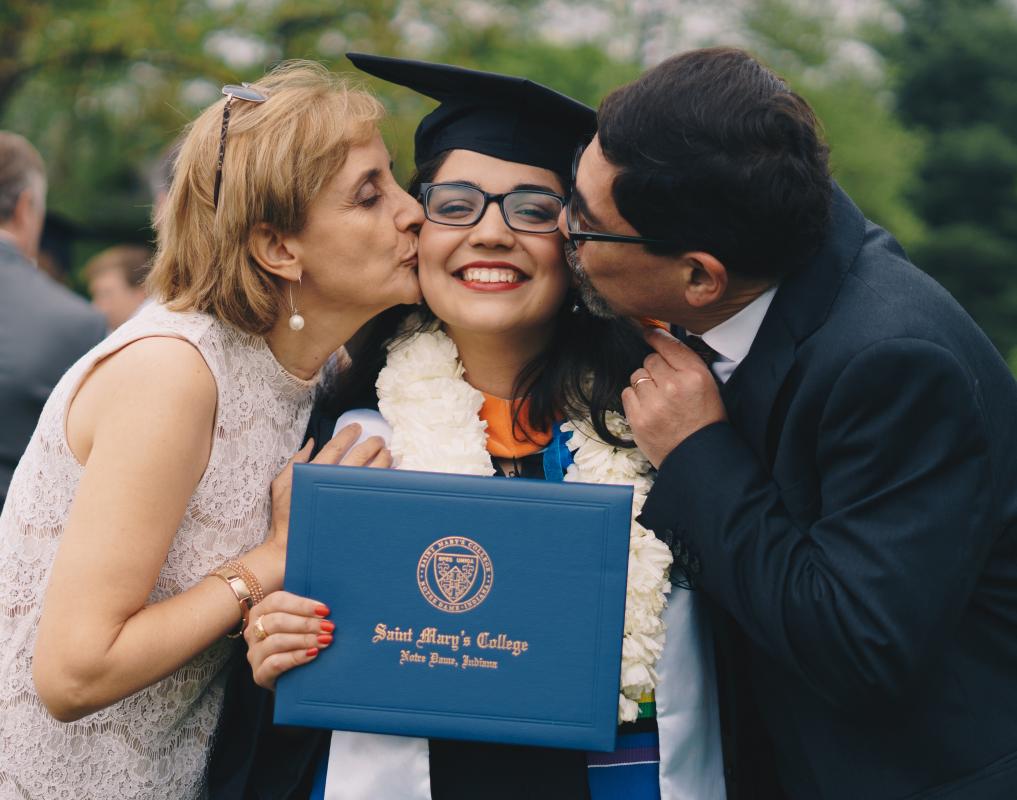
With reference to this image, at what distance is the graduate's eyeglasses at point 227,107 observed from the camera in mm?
2488

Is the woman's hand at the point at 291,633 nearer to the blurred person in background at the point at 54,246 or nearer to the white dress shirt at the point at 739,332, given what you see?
the white dress shirt at the point at 739,332

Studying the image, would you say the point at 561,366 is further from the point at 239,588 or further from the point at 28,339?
the point at 28,339

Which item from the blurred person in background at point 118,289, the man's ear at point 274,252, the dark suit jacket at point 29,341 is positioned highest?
the man's ear at point 274,252

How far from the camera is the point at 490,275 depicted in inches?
103

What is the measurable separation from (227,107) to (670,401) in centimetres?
Answer: 126

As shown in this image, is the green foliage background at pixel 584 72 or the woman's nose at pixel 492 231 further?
the green foliage background at pixel 584 72

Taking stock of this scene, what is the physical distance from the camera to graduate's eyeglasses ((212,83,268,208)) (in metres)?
2.49

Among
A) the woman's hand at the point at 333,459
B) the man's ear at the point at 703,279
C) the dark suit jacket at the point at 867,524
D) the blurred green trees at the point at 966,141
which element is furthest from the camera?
the blurred green trees at the point at 966,141

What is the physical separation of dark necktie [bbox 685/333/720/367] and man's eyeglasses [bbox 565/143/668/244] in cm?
34

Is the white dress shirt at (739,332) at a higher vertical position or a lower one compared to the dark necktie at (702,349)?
higher

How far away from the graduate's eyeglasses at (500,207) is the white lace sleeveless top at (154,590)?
606 mm

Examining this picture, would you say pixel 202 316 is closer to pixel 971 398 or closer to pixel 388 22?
pixel 971 398

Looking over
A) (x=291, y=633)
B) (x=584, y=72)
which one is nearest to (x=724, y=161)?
(x=291, y=633)

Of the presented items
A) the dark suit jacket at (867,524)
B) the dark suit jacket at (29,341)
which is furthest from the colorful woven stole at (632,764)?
the dark suit jacket at (29,341)
